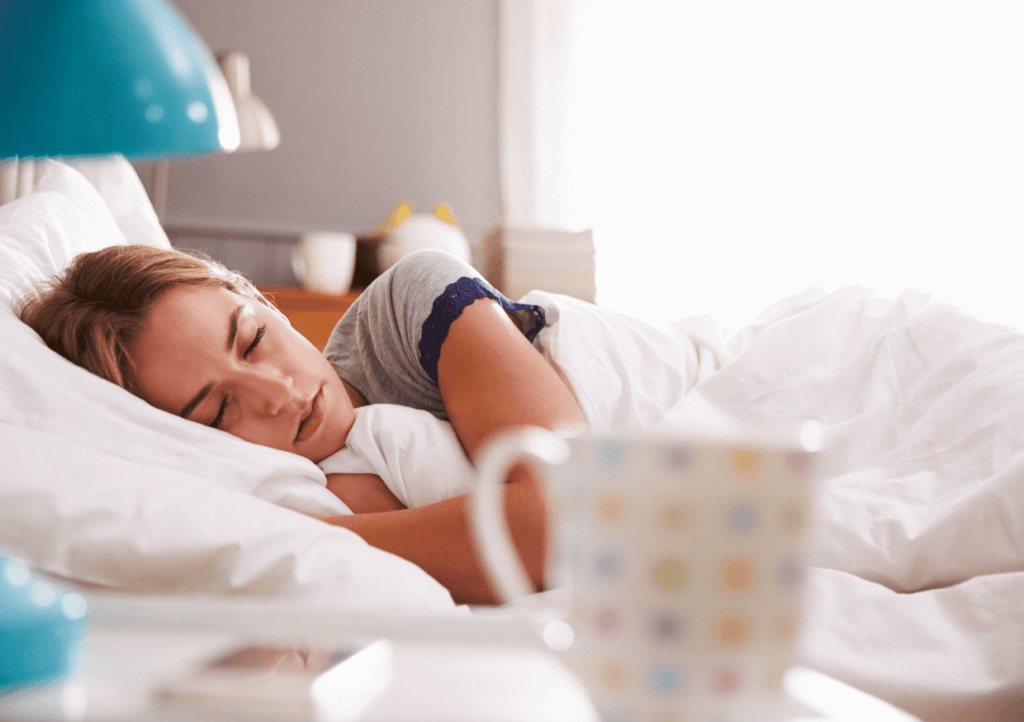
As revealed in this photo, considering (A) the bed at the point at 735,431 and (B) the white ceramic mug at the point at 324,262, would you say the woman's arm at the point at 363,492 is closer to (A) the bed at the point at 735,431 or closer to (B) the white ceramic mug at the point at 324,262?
(A) the bed at the point at 735,431

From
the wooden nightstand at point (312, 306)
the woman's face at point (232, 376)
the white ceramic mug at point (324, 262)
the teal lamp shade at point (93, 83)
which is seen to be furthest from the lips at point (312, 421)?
the white ceramic mug at point (324, 262)

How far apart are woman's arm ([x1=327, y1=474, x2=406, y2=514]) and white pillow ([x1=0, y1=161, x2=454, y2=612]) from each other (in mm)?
82

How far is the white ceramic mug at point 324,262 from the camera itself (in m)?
2.28

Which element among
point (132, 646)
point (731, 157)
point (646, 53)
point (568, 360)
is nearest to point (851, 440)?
point (568, 360)

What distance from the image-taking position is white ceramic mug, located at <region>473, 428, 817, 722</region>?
25 cm

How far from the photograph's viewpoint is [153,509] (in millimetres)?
552

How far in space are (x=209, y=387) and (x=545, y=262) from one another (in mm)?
1515

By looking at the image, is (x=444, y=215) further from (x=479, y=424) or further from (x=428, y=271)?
(x=479, y=424)

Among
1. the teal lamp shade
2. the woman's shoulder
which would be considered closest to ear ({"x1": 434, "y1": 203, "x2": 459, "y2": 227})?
the woman's shoulder

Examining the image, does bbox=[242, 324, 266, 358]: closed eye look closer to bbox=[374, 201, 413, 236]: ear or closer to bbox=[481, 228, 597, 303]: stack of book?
bbox=[481, 228, 597, 303]: stack of book

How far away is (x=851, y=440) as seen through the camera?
90 centimetres

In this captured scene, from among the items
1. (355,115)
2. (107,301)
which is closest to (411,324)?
(107,301)

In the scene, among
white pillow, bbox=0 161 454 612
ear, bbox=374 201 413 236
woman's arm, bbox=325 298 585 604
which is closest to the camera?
white pillow, bbox=0 161 454 612

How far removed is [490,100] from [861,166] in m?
1.22
